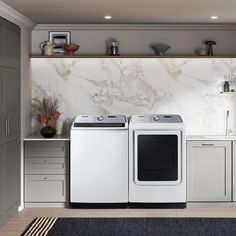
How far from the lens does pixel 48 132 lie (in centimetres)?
652

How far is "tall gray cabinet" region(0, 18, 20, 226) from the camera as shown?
542cm

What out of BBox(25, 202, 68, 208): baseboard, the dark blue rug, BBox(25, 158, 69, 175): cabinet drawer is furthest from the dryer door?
BBox(25, 202, 68, 208): baseboard

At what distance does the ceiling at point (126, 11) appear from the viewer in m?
5.20

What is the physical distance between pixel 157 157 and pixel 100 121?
80cm

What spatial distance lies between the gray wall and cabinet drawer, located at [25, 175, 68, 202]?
164cm

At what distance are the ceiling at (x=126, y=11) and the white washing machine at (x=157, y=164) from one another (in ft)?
4.04

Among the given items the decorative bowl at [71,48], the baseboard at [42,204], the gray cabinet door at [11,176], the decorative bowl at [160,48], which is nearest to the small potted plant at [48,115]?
the gray cabinet door at [11,176]

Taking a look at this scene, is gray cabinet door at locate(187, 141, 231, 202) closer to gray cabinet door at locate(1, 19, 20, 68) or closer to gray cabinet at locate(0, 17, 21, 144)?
gray cabinet at locate(0, 17, 21, 144)

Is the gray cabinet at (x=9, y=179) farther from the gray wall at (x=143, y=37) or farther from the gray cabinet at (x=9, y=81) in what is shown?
the gray wall at (x=143, y=37)

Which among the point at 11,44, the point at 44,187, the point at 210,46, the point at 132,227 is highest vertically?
the point at 210,46

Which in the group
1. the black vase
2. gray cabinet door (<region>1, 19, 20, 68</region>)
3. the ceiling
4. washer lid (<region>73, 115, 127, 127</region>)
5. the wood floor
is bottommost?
the wood floor

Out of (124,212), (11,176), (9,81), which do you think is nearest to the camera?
(9,81)

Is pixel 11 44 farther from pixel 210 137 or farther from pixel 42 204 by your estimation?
pixel 210 137

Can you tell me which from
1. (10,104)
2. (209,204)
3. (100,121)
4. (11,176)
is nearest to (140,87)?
(100,121)
